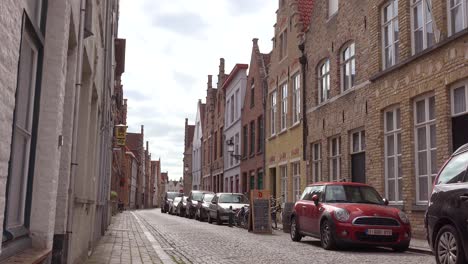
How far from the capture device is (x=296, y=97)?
26.9m

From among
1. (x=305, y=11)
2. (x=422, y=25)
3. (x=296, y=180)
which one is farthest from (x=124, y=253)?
(x=305, y=11)

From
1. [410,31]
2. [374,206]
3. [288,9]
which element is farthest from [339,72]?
[374,206]

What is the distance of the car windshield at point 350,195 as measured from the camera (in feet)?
44.8

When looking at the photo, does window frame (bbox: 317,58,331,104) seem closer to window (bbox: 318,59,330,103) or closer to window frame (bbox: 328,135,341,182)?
window (bbox: 318,59,330,103)

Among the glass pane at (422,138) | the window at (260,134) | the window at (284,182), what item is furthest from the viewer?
the window at (260,134)

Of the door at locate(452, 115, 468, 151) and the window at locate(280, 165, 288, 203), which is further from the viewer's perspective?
the window at locate(280, 165, 288, 203)

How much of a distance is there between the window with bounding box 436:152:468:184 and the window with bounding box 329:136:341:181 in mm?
12906

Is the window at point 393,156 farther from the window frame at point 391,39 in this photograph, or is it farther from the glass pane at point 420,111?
the window frame at point 391,39

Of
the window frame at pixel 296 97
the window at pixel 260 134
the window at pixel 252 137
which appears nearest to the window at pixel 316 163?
the window frame at pixel 296 97

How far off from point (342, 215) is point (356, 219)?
1.08 feet

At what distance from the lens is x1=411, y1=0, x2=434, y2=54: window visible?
15.5 m

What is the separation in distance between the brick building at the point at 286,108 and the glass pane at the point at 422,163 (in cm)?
932

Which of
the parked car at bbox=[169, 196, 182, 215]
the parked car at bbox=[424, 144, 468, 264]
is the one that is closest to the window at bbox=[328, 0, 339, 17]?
the parked car at bbox=[424, 144, 468, 264]

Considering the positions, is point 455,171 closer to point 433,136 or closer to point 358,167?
point 433,136
